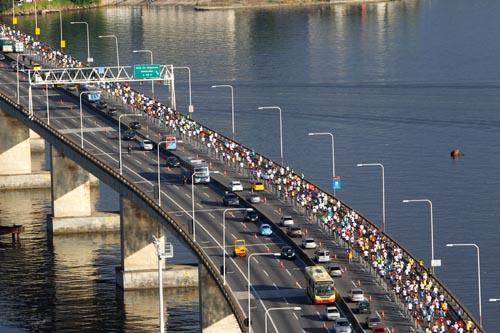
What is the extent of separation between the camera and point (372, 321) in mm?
140000

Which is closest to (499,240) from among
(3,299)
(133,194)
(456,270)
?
Answer: (456,270)

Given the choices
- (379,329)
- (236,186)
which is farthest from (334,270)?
(236,186)

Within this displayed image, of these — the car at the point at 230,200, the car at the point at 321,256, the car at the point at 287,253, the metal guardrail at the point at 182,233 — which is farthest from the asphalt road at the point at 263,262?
the car at the point at 321,256

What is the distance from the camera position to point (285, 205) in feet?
591

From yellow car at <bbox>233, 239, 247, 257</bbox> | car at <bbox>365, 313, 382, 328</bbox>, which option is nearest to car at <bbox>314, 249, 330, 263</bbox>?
yellow car at <bbox>233, 239, 247, 257</bbox>

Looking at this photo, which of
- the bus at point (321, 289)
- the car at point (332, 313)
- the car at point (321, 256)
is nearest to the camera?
the car at point (332, 313)

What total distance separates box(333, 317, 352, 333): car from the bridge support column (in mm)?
17113

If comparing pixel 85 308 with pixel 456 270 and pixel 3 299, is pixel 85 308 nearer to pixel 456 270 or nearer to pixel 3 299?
pixel 3 299

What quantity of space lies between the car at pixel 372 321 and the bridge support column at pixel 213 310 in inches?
689

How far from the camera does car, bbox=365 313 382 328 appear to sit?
457ft

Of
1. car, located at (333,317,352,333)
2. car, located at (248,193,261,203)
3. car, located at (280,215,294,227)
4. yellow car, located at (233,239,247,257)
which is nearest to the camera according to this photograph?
car, located at (333,317,352,333)

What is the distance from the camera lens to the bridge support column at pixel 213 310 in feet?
513

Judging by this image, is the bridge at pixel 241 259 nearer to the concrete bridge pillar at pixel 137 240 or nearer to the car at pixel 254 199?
the concrete bridge pillar at pixel 137 240

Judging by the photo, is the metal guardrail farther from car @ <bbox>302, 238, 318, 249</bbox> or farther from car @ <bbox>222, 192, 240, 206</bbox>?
car @ <bbox>302, 238, 318, 249</bbox>
